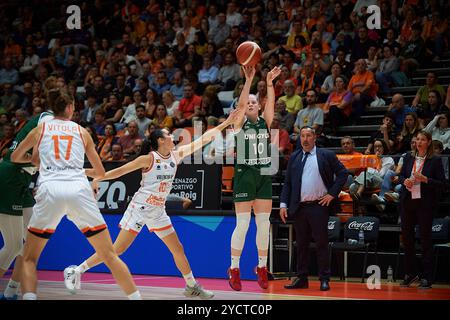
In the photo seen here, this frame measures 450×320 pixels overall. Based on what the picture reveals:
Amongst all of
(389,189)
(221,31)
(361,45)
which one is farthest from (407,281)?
(221,31)

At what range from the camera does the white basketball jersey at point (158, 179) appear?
7.72 metres

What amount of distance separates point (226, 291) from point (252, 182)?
1347 mm

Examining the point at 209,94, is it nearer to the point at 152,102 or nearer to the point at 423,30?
the point at 152,102

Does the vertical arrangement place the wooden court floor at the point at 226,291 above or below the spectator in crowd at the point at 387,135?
below

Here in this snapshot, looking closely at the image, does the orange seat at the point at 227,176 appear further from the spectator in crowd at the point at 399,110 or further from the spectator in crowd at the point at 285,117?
the spectator in crowd at the point at 399,110

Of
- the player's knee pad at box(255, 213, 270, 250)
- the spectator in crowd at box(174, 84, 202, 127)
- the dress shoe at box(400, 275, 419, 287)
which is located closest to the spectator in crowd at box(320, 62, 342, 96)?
the spectator in crowd at box(174, 84, 202, 127)

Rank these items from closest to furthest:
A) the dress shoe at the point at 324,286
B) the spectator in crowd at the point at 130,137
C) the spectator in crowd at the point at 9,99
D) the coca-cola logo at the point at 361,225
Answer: the dress shoe at the point at 324,286 → the coca-cola logo at the point at 361,225 → the spectator in crowd at the point at 130,137 → the spectator in crowd at the point at 9,99

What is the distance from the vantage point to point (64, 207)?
610 cm

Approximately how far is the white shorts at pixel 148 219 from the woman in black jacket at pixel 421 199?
362 cm

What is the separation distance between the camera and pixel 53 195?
606cm

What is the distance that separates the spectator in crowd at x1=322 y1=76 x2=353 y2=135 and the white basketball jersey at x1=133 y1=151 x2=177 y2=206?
20.4 feet

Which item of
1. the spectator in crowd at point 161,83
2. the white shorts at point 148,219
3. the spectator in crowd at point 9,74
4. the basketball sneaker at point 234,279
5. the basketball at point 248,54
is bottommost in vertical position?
the basketball sneaker at point 234,279

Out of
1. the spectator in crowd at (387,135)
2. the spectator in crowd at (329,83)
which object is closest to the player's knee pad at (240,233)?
the spectator in crowd at (387,135)
